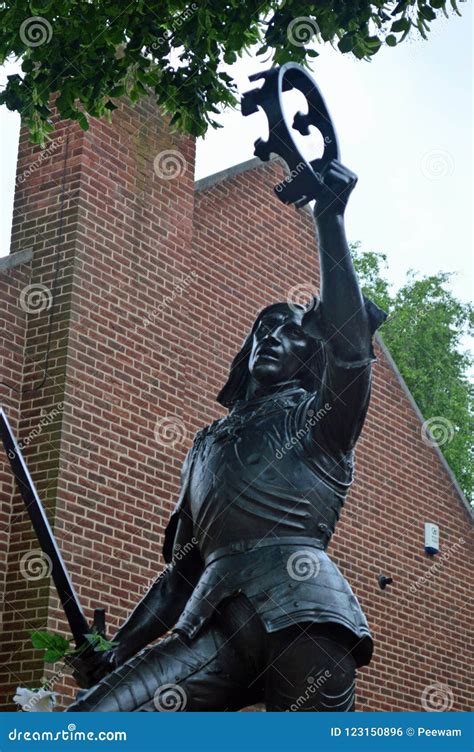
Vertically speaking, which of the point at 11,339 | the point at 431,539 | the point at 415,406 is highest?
the point at 415,406

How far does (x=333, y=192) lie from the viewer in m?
3.83

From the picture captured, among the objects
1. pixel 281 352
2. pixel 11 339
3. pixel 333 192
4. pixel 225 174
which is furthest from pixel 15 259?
pixel 333 192

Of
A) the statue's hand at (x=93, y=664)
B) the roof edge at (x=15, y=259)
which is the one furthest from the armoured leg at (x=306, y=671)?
the roof edge at (x=15, y=259)

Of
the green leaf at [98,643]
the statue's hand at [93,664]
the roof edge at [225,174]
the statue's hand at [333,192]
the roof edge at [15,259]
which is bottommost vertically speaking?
the statue's hand at [93,664]

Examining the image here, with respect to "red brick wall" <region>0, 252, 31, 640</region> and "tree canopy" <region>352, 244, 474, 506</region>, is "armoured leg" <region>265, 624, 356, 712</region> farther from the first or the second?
"tree canopy" <region>352, 244, 474, 506</region>

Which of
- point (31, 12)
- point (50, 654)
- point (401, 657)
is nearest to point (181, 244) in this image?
point (31, 12)

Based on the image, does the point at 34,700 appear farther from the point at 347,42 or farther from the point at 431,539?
the point at 431,539

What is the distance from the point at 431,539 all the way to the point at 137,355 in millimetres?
4676

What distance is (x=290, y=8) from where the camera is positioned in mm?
6418

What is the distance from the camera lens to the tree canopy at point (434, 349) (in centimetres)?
2077

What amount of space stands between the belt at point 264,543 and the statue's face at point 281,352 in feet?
2.12

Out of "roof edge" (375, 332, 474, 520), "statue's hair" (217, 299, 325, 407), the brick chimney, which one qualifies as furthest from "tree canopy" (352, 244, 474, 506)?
"statue's hair" (217, 299, 325, 407)

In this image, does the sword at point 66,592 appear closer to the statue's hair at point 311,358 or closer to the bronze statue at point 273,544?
the bronze statue at point 273,544

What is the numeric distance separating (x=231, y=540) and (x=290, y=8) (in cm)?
356
